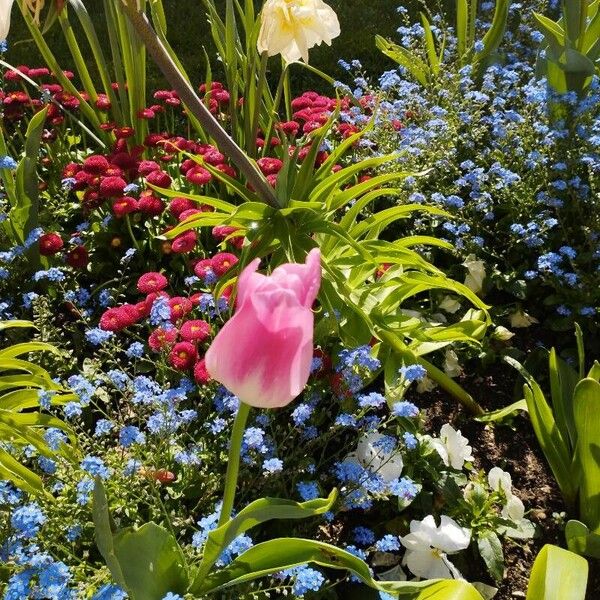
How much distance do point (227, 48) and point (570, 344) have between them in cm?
135

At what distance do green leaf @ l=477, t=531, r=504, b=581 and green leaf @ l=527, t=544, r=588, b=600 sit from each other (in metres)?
0.31

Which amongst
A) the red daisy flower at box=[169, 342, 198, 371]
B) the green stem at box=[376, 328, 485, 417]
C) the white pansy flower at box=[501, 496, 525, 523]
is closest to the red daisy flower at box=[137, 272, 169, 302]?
the red daisy flower at box=[169, 342, 198, 371]

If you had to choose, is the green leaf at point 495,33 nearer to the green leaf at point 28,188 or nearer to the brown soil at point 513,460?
the brown soil at point 513,460

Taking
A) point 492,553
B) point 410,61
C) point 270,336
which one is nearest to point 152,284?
point 492,553

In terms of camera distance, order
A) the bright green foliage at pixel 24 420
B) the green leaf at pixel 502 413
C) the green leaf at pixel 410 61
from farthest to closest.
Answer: the green leaf at pixel 410 61 → the green leaf at pixel 502 413 → the bright green foliage at pixel 24 420

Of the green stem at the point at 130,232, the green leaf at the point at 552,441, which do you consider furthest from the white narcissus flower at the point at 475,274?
the green stem at the point at 130,232

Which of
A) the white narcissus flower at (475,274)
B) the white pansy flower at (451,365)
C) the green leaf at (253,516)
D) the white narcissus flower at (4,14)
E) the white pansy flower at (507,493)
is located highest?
the white narcissus flower at (4,14)

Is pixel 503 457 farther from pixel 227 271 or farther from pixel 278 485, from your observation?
pixel 227 271

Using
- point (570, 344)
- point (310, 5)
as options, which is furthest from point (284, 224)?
point (570, 344)

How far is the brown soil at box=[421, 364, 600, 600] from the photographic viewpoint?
71.2 inches

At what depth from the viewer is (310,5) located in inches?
62.8

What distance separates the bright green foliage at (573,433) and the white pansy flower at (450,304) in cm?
27

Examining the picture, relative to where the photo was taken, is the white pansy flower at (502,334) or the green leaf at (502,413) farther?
the white pansy flower at (502,334)

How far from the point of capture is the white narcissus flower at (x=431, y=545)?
1.62 metres
